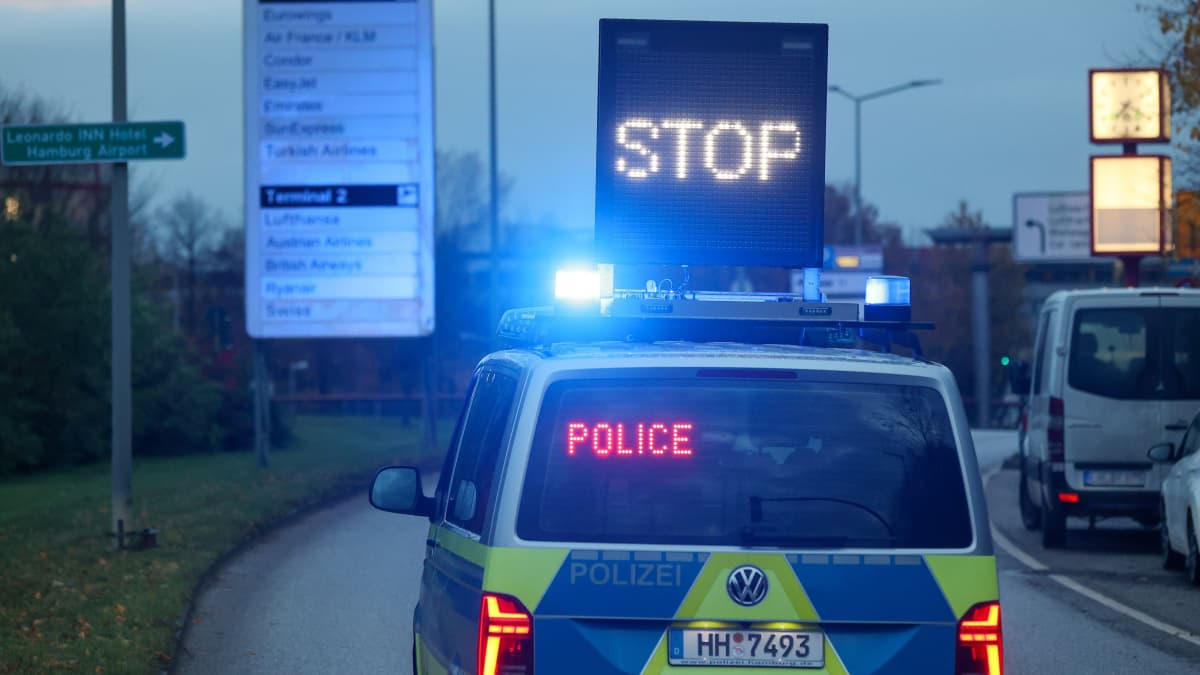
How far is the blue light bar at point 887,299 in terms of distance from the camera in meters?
6.40

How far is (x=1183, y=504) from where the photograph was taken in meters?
15.1

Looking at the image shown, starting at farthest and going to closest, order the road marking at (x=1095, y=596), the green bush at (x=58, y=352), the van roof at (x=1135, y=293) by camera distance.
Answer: the green bush at (x=58, y=352), the van roof at (x=1135, y=293), the road marking at (x=1095, y=596)

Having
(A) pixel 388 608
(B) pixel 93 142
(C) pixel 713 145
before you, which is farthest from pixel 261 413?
(C) pixel 713 145

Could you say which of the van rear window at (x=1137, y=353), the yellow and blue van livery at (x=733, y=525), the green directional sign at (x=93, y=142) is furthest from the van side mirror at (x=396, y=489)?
the van rear window at (x=1137, y=353)

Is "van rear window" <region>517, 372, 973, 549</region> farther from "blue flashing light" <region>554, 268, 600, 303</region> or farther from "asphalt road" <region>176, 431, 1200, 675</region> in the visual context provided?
"asphalt road" <region>176, 431, 1200, 675</region>

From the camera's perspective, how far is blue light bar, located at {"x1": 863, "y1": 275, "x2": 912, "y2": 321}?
6402 mm

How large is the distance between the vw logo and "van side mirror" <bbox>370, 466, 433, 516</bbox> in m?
2.12

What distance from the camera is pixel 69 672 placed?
9602 mm

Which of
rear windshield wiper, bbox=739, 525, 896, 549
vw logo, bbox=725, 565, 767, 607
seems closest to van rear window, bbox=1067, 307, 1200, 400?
rear windshield wiper, bbox=739, 525, 896, 549

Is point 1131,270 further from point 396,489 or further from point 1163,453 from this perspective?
point 396,489

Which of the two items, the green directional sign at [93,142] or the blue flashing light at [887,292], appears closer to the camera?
the blue flashing light at [887,292]

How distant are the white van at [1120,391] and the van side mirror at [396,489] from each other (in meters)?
11.9

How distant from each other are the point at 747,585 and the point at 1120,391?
13.6 metres

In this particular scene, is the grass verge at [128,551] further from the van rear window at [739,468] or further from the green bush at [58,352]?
the van rear window at [739,468]
